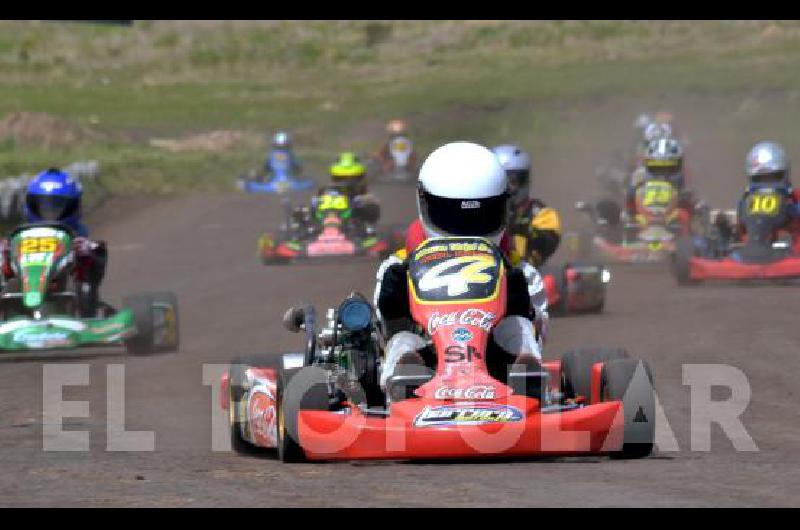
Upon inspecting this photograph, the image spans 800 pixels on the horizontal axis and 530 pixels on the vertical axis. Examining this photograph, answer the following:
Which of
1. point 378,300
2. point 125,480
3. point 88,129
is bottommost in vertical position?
point 125,480

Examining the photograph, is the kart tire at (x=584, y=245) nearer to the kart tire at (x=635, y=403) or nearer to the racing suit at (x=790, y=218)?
the racing suit at (x=790, y=218)

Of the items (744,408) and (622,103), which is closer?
(744,408)

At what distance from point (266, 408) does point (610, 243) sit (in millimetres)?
14176

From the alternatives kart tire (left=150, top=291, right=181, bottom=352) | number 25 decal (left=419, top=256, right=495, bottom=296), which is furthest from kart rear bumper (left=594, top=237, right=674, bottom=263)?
number 25 decal (left=419, top=256, right=495, bottom=296)

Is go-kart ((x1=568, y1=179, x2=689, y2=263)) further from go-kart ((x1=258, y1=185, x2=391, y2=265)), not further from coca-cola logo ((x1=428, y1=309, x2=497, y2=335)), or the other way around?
coca-cola logo ((x1=428, y1=309, x2=497, y2=335))

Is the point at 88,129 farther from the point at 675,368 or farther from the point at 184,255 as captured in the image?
the point at 675,368

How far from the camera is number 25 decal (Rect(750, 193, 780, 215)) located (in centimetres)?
2012

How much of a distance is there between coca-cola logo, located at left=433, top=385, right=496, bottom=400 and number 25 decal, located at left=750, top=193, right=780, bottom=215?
11885 mm

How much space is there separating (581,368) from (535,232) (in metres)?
6.93

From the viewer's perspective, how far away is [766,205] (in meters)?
20.1

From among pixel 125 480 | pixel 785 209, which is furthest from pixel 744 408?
pixel 785 209

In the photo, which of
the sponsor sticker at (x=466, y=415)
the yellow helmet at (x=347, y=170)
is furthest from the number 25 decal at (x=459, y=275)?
the yellow helmet at (x=347, y=170)

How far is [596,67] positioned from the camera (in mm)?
61344

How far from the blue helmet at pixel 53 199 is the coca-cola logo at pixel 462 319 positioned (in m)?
6.51
